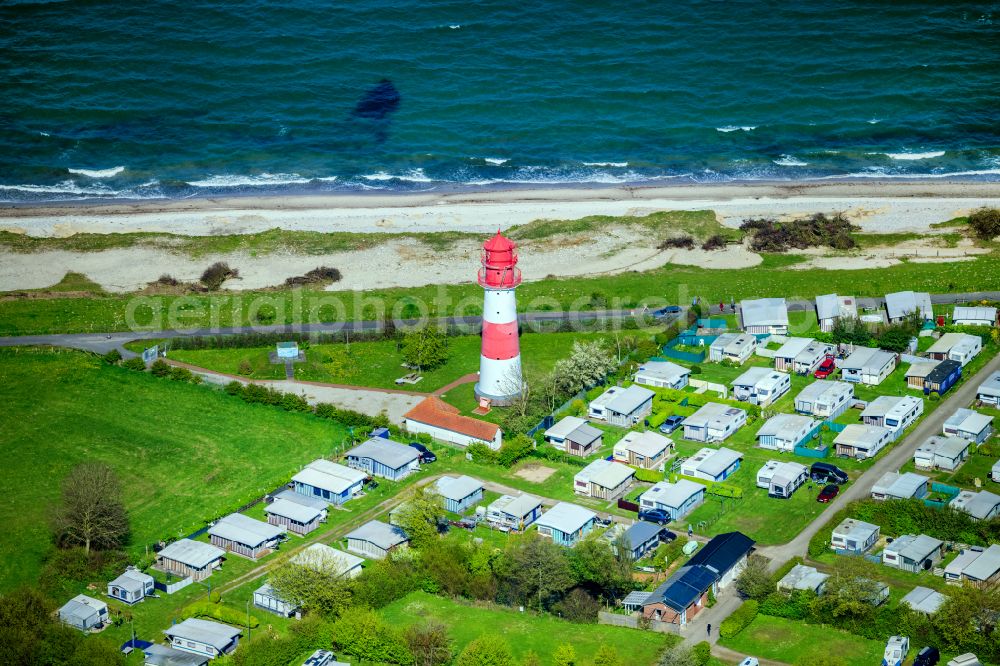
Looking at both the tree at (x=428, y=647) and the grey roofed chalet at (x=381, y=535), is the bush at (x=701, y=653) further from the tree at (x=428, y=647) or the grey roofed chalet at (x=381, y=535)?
the grey roofed chalet at (x=381, y=535)

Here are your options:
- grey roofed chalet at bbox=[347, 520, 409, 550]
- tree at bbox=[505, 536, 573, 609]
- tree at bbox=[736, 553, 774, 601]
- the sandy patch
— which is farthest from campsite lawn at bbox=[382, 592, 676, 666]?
the sandy patch

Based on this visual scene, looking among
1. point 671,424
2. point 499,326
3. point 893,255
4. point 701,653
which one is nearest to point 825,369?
point 671,424

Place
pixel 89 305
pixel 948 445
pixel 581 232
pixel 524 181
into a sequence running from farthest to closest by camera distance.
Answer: pixel 524 181 → pixel 581 232 → pixel 89 305 → pixel 948 445

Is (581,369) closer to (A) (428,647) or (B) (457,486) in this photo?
(B) (457,486)

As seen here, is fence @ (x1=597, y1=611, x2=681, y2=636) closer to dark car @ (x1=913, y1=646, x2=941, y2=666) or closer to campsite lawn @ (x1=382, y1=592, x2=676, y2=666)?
campsite lawn @ (x1=382, y1=592, x2=676, y2=666)

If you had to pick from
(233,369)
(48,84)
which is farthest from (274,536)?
(48,84)

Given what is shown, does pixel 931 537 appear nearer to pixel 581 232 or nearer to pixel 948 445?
pixel 948 445

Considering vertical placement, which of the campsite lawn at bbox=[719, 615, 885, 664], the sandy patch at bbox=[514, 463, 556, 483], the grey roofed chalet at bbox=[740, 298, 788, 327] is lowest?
the campsite lawn at bbox=[719, 615, 885, 664]
